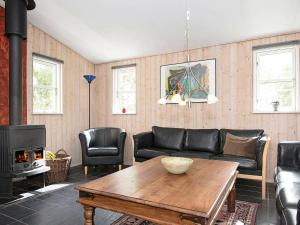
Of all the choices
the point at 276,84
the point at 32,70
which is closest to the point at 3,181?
the point at 32,70

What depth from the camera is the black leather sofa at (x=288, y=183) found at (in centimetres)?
155

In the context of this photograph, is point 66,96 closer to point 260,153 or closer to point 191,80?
point 191,80

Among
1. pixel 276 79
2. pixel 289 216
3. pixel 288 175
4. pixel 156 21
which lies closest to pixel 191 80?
pixel 156 21

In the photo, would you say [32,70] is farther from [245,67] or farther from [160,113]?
[245,67]

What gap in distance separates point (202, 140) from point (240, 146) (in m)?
0.68

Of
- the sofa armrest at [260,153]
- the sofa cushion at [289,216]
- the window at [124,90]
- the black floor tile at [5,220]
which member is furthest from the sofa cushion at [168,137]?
the black floor tile at [5,220]

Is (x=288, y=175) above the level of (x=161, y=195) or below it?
Result: below

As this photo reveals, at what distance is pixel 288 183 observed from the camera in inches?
80.9

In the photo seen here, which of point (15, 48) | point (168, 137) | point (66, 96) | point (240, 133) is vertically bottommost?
point (168, 137)

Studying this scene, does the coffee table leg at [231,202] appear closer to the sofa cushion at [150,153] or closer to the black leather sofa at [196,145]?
the black leather sofa at [196,145]

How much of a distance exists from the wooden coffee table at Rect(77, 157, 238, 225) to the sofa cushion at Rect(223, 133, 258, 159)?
4.24ft

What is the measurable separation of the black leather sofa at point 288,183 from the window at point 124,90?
3041 mm

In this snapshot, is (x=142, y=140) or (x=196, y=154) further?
(x=142, y=140)

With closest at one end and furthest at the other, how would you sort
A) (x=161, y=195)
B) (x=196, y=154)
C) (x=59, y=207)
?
(x=161, y=195) < (x=59, y=207) < (x=196, y=154)
